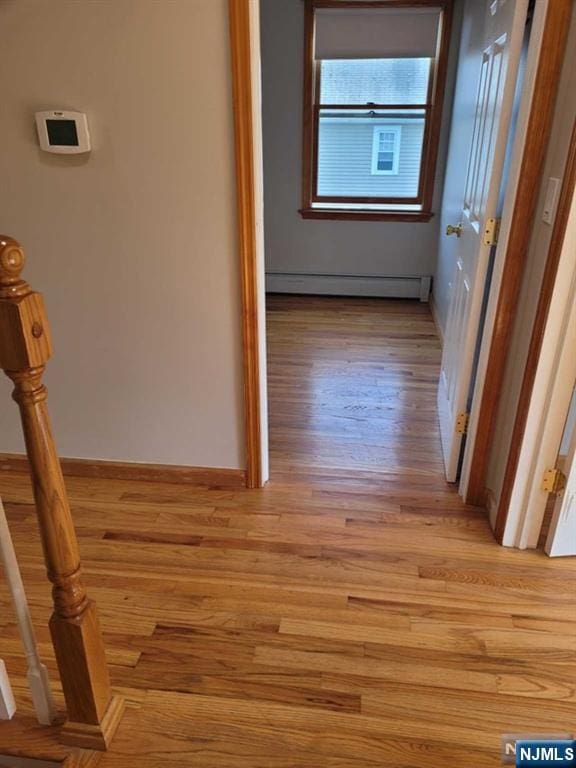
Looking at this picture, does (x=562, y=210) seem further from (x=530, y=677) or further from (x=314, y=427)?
(x=314, y=427)

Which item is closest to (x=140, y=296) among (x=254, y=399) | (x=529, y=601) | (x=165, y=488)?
(x=254, y=399)

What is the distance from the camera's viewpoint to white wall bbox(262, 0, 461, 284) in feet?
14.8

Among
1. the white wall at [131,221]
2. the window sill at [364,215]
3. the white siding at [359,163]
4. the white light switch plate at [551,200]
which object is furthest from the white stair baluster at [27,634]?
the white siding at [359,163]

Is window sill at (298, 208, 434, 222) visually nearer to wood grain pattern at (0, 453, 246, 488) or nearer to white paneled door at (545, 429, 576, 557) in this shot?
wood grain pattern at (0, 453, 246, 488)

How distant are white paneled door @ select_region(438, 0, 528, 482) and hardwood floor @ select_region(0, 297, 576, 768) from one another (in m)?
0.34

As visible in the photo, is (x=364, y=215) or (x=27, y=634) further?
(x=364, y=215)

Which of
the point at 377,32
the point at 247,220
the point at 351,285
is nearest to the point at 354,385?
the point at 247,220

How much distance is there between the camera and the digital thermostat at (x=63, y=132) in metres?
1.92

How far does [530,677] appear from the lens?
5.19ft

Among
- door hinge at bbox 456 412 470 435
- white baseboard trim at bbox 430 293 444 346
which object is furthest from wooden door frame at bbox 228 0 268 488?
white baseboard trim at bbox 430 293 444 346

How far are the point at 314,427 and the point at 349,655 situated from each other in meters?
1.41

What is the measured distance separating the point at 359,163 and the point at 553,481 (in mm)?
3644

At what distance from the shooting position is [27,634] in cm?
129

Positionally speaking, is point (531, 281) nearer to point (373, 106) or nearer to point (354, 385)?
point (354, 385)
